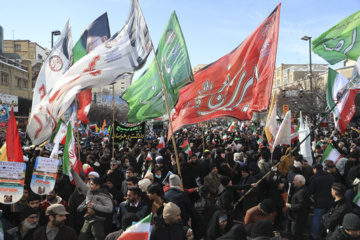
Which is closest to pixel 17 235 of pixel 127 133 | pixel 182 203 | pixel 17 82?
pixel 182 203

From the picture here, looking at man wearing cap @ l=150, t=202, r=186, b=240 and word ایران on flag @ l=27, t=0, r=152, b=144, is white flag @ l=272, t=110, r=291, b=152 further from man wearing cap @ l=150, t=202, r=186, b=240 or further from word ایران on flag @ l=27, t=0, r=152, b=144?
man wearing cap @ l=150, t=202, r=186, b=240

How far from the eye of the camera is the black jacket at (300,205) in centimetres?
647

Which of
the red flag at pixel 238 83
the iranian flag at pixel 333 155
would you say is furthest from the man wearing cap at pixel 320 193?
the iranian flag at pixel 333 155

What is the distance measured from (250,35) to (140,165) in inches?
209

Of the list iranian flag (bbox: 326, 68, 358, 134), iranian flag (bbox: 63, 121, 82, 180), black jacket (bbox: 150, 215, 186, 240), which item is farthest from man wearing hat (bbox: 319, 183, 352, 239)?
iranian flag (bbox: 326, 68, 358, 134)

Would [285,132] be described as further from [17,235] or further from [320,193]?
[17,235]

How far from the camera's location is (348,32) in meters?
8.56

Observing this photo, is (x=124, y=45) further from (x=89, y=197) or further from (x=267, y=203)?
(x=267, y=203)

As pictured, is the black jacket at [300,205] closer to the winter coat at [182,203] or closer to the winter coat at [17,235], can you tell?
the winter coat at [182,203]

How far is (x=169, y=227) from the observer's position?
165 inches

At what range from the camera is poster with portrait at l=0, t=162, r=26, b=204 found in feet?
17.4

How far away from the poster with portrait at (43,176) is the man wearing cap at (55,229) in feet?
5.38

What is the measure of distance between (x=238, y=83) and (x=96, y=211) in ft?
19.0

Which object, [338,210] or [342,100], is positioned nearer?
[338,210]
